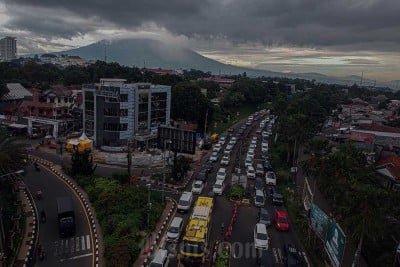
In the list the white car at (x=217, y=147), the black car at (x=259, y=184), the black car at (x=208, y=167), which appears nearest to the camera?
the black car at (x=259, y=184)

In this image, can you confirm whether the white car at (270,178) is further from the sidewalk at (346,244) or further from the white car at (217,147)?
the white car at (217,147)

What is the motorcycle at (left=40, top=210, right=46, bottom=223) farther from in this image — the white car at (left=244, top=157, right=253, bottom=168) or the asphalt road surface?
the white car at (left=244, top=157, right=253, bottom=168)

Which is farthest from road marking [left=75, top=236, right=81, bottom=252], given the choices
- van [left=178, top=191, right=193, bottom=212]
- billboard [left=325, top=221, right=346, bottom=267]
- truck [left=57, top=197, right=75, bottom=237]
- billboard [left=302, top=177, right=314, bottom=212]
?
billboard [left=302, top=177, right=314, bottom=212]

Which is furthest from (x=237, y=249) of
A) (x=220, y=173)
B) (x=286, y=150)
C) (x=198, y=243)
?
(x=286, y=150)

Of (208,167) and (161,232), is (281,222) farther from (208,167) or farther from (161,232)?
(208,167)

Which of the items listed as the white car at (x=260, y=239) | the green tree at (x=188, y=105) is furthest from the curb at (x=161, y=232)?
the green tree at (x=188, y=105)

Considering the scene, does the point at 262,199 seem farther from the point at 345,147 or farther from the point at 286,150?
the point at 286,150

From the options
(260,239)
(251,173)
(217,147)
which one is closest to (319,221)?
(260,239)
